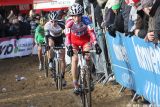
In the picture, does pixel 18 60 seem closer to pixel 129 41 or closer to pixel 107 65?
pixel 107 65

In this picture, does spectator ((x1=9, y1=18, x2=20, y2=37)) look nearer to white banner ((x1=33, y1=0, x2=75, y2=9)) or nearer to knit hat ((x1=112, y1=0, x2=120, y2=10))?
white banner ((x1=33, y1=0, x2=75, y2=9))

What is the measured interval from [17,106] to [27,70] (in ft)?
26.8

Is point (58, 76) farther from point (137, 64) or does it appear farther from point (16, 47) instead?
point (16, 47)

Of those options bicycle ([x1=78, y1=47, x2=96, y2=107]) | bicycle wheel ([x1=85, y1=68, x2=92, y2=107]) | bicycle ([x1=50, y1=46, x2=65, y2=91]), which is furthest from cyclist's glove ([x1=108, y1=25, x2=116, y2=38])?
bicycle ([x1=50, y1=46, x2=65, y2=91])

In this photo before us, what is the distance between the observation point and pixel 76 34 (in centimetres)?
1134

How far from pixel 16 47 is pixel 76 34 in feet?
47.1

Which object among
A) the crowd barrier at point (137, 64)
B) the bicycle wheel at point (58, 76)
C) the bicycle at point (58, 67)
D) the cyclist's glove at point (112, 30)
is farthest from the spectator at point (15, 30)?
the cyclist's glove at point (112, 30)

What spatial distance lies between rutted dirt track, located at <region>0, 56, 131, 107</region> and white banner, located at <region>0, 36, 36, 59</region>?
6244 millimetres

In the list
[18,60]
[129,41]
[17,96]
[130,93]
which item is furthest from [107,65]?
[18,60]

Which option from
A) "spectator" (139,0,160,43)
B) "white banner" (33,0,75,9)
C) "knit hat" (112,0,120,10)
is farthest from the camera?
"white banner" (33,0,75,9)

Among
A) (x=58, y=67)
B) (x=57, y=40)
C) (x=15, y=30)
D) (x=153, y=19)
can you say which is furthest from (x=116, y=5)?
(x=15, y=30)

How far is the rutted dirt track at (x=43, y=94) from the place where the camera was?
1115cm

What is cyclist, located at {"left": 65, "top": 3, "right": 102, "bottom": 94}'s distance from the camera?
10.5m

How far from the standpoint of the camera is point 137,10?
9.30 metres
